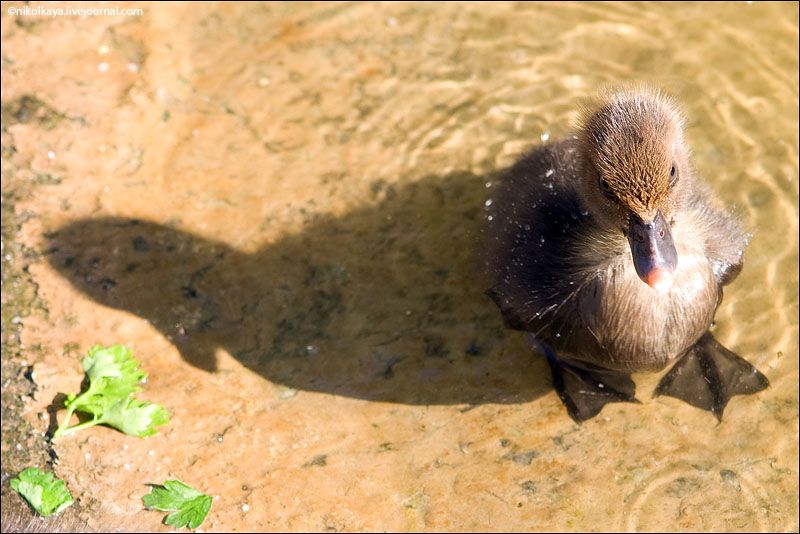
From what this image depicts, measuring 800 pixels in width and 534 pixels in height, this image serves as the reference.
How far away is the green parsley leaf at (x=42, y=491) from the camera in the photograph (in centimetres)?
A: 364

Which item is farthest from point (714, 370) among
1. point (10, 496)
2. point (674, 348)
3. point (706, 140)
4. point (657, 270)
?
point (10, 496)

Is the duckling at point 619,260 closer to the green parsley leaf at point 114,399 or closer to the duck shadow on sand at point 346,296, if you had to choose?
the duck shadow on sand at point 346,296

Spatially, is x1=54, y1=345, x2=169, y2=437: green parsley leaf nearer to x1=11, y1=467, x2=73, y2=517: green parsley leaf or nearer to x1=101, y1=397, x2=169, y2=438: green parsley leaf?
x1=101, y1=397, x2=169, y2=438: green parsley leaf

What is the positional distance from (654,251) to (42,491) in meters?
2.73

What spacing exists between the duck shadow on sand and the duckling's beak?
108 cm

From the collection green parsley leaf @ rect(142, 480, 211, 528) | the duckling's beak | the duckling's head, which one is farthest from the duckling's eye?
green parsley leaf @ rect(142, 480, 211, 528)

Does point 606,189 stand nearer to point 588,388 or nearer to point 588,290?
point 588,290

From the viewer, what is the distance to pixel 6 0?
212 inches

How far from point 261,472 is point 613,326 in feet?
5.50

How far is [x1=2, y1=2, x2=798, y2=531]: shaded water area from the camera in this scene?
374 centimetres

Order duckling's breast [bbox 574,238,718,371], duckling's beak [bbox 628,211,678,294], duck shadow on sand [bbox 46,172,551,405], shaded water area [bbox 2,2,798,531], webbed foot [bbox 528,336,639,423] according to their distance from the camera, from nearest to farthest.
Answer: duckling's beak [bbox 628,211,678,294] < duckling's breast [bbox 574,238,718,371] < shaded water area [bbox 2,2,798,531] < webbed foot [bbox 528,336,639,423] < duck shadow on sand [bbox 46,172,551,405]

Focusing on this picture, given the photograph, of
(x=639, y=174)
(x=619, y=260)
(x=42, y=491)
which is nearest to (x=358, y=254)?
(x=619, y=260)

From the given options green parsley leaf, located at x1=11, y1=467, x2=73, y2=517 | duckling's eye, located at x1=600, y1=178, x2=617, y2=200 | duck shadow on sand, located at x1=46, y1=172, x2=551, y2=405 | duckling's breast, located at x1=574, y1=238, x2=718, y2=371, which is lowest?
green parsley leaf, located at x1=11, y1=467, x2=73, y2=517

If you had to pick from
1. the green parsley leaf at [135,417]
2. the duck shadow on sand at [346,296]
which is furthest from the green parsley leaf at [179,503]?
the duck shadow on sand at [346,296]
